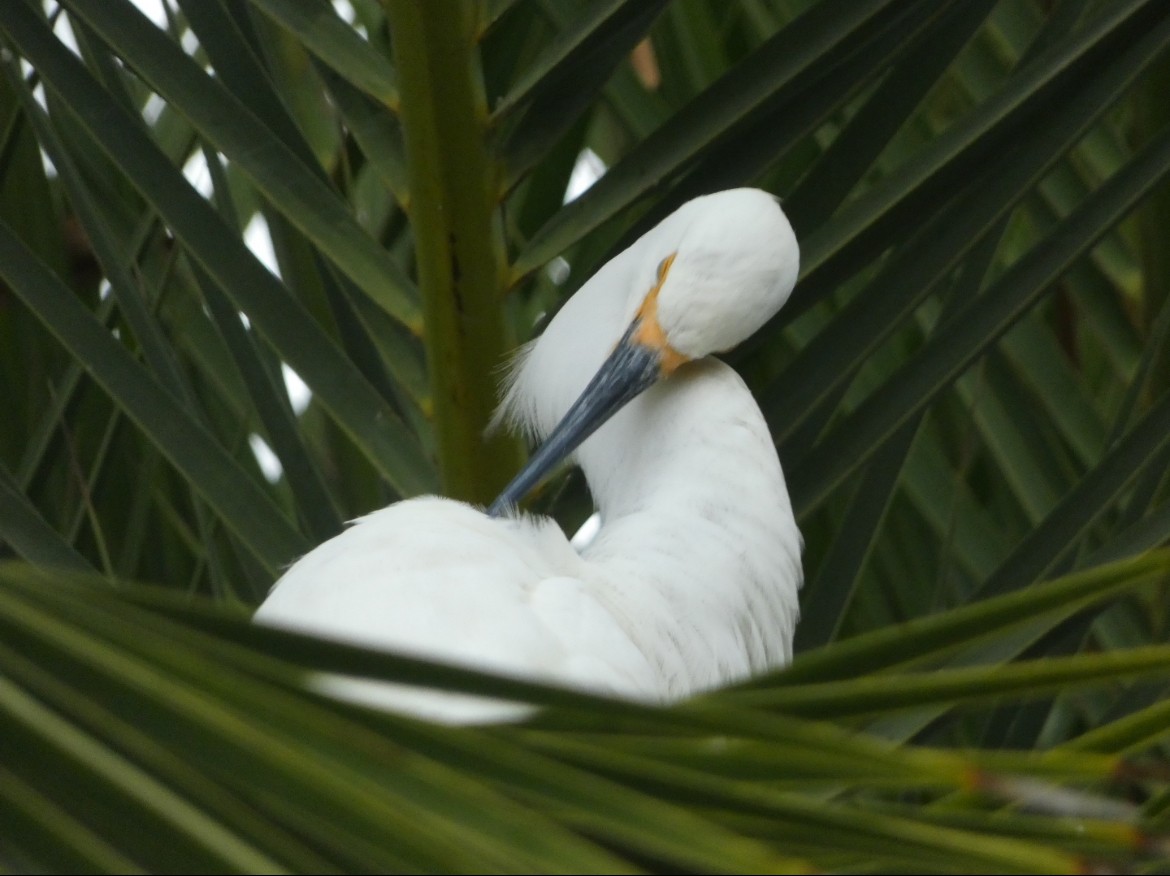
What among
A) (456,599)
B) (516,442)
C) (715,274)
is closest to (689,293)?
(715,274)

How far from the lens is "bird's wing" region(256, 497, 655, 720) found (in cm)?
111

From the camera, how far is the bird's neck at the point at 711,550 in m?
1.33

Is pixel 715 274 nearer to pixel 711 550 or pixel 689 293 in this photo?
pixel 689 293

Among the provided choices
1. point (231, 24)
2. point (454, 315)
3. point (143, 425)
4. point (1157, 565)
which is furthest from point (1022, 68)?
point (1157, 565)

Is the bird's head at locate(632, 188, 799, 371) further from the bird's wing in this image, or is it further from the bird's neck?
the bird's wing

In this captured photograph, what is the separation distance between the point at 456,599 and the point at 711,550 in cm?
33

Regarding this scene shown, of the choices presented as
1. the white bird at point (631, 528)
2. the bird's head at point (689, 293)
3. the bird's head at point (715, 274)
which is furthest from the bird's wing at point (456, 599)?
the bird's head at point (715, 274)

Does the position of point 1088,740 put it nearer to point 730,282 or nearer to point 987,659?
point 987,659

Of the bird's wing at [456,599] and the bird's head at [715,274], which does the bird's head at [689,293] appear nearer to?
the bird's head at [715,274]

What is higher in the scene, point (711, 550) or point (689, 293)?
point (689, 293)

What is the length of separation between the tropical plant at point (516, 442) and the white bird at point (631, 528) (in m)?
0.05

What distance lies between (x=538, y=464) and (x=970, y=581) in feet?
1.67

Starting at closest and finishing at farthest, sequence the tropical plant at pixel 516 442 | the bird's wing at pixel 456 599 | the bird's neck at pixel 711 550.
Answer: the tropical plant at pixel 516 442 → the bird's wing at pixel 456 599 → the bird's neck at pixel 711 550

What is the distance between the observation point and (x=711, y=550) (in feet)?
4.61
